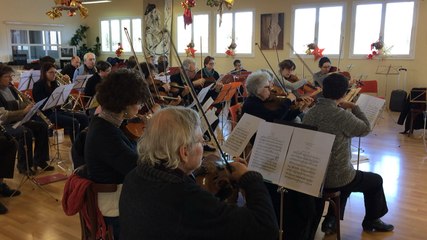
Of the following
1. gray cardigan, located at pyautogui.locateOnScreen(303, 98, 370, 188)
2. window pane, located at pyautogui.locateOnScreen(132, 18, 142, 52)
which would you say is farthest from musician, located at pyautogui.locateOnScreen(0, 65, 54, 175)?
window pane, located at pyautogui.locateOnScreen(132, 18, 142, 52)

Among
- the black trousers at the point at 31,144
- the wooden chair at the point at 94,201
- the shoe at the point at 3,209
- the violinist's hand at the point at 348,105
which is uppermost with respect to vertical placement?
the violinist's hand at the point at 348,105

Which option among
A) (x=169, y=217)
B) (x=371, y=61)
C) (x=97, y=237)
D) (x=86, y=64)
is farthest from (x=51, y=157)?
(x=371, y=61)

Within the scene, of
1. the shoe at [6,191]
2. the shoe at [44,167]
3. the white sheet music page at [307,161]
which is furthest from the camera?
the shoe at [44,167]

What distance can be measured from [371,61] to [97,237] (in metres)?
9.32

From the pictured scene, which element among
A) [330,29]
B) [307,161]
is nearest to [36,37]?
[330,29]

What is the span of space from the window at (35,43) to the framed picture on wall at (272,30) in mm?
8096

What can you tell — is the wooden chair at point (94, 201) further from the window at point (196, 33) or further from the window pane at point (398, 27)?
the window at point (196, 33)

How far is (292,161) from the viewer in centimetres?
201

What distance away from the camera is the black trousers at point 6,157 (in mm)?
3631

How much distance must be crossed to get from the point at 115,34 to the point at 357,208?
44.4 feet

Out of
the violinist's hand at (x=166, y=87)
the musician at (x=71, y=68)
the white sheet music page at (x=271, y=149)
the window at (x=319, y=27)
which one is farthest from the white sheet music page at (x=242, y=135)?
the window at (x=319, y=27)

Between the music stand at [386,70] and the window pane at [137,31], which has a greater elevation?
the window pane at [137,31]

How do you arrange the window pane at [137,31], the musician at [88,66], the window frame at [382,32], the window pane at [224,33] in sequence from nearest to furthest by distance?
the musician at [88,66] < the window frame at [382,32] < the window pane at [224,33] < the window pane at [137,31]

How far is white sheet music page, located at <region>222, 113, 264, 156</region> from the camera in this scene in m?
2.53
